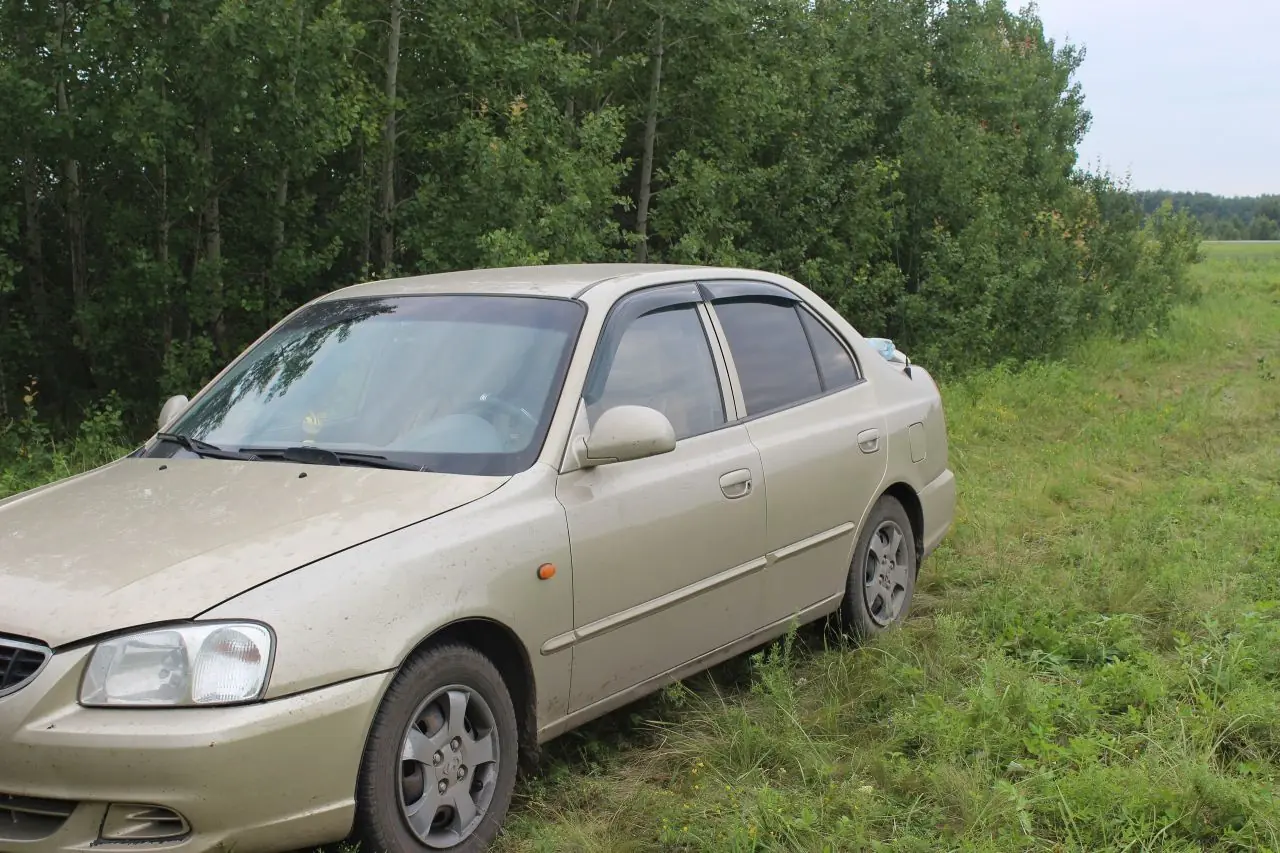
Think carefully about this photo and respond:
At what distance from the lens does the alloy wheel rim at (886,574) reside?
208 inches

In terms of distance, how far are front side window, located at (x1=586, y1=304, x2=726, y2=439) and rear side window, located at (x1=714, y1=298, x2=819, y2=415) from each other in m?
0.19

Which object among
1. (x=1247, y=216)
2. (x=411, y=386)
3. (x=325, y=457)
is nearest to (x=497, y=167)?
(x=411, y=386)

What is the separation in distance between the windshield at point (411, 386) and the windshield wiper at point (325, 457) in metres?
0.03

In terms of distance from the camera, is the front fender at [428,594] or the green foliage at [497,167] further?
the green foliage at [497,167]

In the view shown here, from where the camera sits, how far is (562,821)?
12.0 ft

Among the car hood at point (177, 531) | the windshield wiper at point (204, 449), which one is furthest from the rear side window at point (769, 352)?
the windshield wiper at point (204, 449)

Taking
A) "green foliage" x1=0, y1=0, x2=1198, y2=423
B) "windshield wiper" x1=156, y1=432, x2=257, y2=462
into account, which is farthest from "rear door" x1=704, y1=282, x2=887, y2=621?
"green foliage" x1=0, y1=0, x2=1198, y2=423

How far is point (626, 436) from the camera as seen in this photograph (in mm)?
3633

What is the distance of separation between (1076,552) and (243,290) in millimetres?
8777

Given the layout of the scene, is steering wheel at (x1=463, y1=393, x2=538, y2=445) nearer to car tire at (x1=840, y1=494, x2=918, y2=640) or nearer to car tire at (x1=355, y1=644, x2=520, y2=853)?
car tire at (x1=355, y1=644, x2=520, y2=853)

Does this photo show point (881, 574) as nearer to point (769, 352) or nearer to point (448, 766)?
point (769, 352)

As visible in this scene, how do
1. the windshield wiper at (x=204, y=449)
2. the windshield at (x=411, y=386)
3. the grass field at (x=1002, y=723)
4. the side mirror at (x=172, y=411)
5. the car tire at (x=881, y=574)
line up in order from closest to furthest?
1. the grass field at (x=1002, y=723)
2. the windshield at (x=411, y=386)
3. the windshield wiper at (x=204, y=449)
4. the side mirror at (x=172, y=411)
5. the car tire at (x=881, y=574)

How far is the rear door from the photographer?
15.0 ft

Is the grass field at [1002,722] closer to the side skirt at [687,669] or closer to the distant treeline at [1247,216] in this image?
the side skirt at [687,669]
